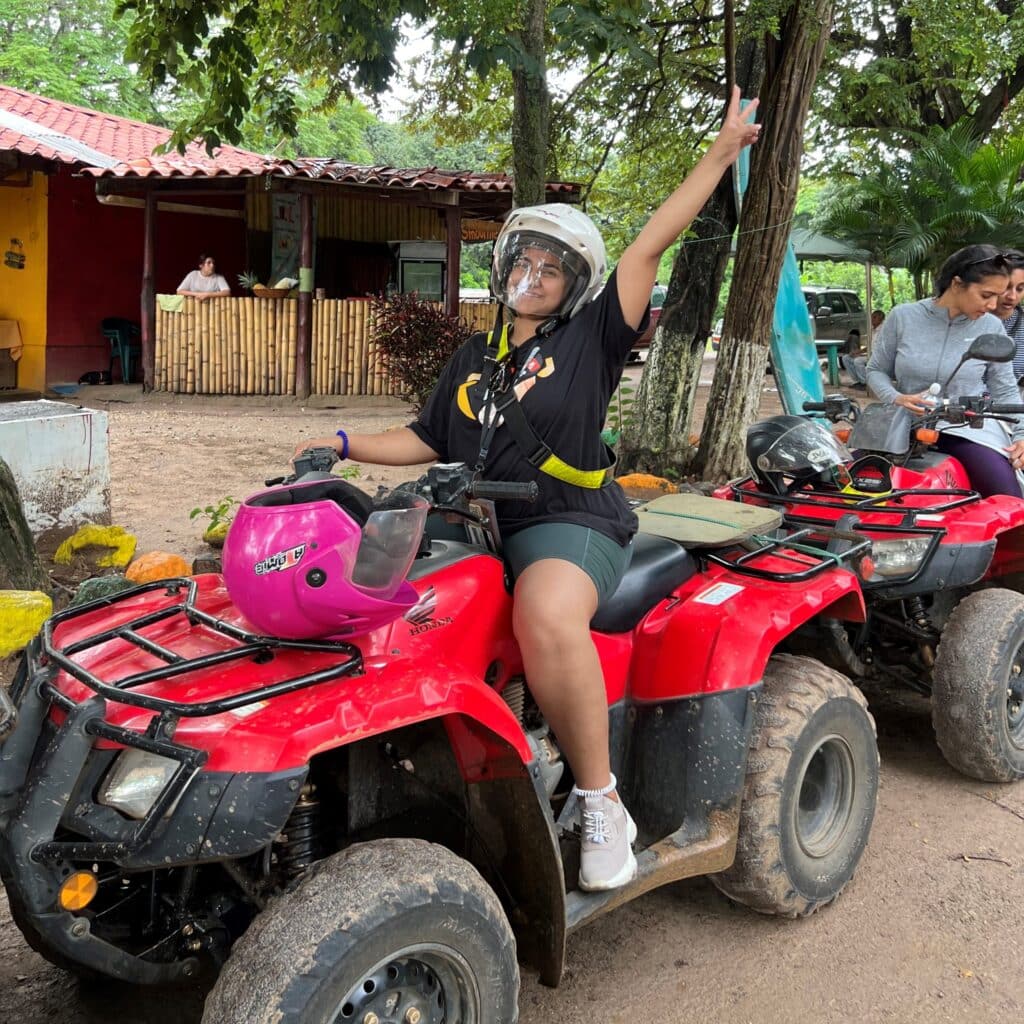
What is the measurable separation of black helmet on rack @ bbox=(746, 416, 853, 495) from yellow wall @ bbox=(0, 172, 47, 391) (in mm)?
13979

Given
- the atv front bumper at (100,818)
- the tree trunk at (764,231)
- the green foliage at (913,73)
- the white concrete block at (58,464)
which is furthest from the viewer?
the green foliage at (913,73)

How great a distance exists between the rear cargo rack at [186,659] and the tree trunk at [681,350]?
6514 mm

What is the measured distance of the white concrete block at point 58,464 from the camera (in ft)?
20.6

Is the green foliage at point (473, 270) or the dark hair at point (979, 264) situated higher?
the green foliage at point (473, 270)

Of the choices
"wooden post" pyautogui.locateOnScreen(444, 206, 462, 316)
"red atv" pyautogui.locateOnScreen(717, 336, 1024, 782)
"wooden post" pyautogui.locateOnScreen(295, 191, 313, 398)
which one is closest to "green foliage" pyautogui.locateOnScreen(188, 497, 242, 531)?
"red atv" pyautogui.locateOnScreen(717, 336, 1024, 782)

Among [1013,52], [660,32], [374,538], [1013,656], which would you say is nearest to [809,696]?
[1013,656]

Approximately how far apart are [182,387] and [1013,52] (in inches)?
461

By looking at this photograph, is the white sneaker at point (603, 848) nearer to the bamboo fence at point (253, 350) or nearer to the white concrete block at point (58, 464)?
the white concrete block at point (58, 464)

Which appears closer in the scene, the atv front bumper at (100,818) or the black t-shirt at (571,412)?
the atv front bumper at (100,818)

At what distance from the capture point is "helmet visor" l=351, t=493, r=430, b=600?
2.12m

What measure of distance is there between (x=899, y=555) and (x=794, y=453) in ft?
1.76

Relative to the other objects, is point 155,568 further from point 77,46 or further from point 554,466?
point 77,46

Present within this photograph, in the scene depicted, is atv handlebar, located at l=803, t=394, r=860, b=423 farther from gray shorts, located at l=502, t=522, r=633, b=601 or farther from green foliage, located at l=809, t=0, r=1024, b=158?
green foliage, located at l=809, t=0, r=1024, b=158

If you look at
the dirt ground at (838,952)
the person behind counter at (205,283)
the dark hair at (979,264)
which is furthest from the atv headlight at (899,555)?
the person behind counter at (205,283)
